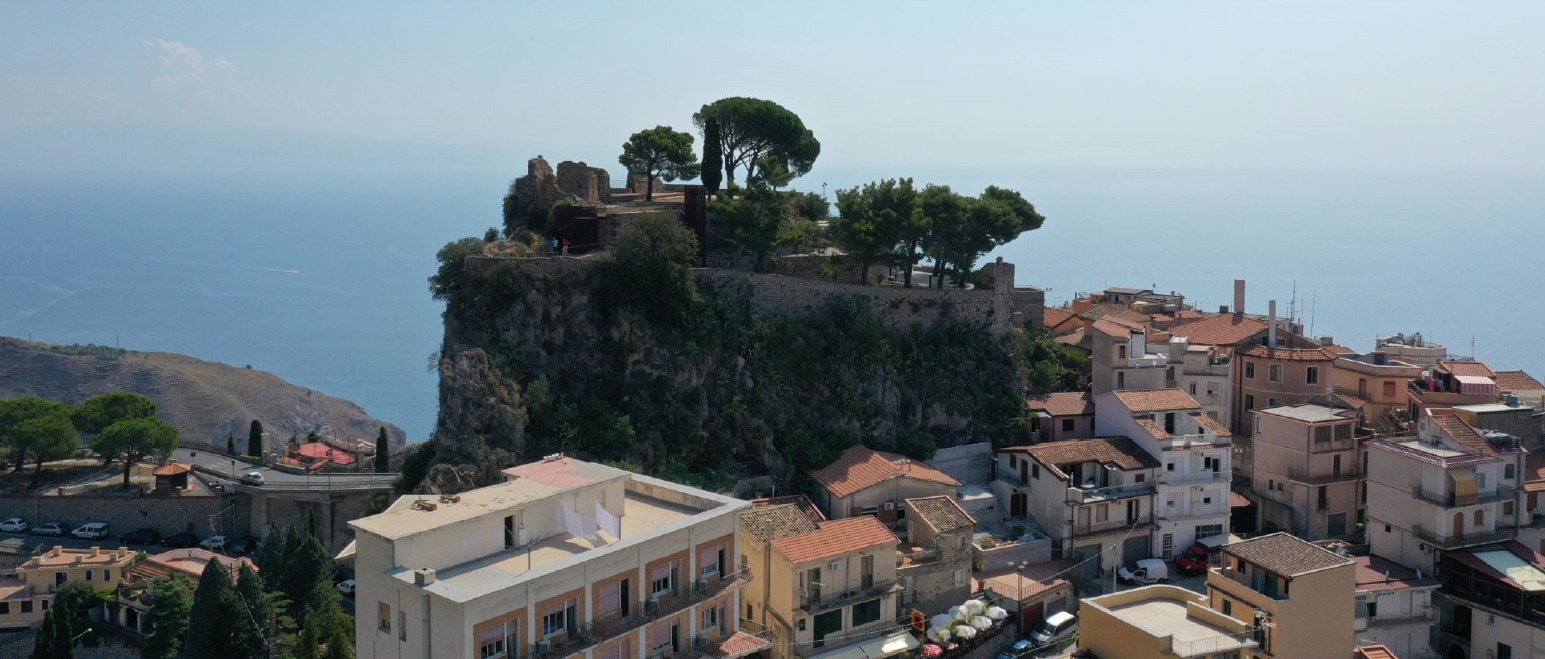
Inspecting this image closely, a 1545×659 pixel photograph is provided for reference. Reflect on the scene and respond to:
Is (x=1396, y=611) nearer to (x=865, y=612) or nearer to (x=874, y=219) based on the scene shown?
(x=865, y=612)

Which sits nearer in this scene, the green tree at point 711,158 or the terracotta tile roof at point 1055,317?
the green tree at point 711,158

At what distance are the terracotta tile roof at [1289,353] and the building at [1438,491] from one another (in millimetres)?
6111

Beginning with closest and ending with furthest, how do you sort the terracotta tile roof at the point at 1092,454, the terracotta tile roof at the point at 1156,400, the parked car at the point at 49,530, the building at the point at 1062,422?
the terracotta tile roof at the point at 1092,454, the terracotta tile roof at the point at 1156,400, the building at the point at 1062,422, the parked car at the point at 49,530

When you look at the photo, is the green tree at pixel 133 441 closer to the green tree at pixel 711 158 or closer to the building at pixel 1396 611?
the green tree at pixel 711 158

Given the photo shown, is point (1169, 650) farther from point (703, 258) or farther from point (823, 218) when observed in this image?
point (823, 218)

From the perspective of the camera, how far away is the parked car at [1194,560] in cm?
3522

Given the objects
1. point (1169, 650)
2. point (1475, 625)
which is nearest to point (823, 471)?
point (1169, 650)

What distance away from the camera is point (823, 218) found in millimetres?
48250

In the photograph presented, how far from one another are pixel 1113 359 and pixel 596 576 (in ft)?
73.7

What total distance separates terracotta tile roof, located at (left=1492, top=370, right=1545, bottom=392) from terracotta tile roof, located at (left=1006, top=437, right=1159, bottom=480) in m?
17.1

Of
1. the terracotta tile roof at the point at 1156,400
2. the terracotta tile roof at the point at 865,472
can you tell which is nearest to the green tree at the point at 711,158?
the terracotta tile roof at the point at 865,472

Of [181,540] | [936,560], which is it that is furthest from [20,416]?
[936,560]

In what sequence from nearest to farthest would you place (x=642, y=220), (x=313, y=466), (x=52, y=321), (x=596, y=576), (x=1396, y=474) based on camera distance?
(x=596, y=576) < (x=1396, y=474) < (x=642, y=220) < (x=313, y=466) < (x=52, y=321)

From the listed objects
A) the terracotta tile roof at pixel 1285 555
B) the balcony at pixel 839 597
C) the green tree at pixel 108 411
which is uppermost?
the green tree at pixel 108 411
